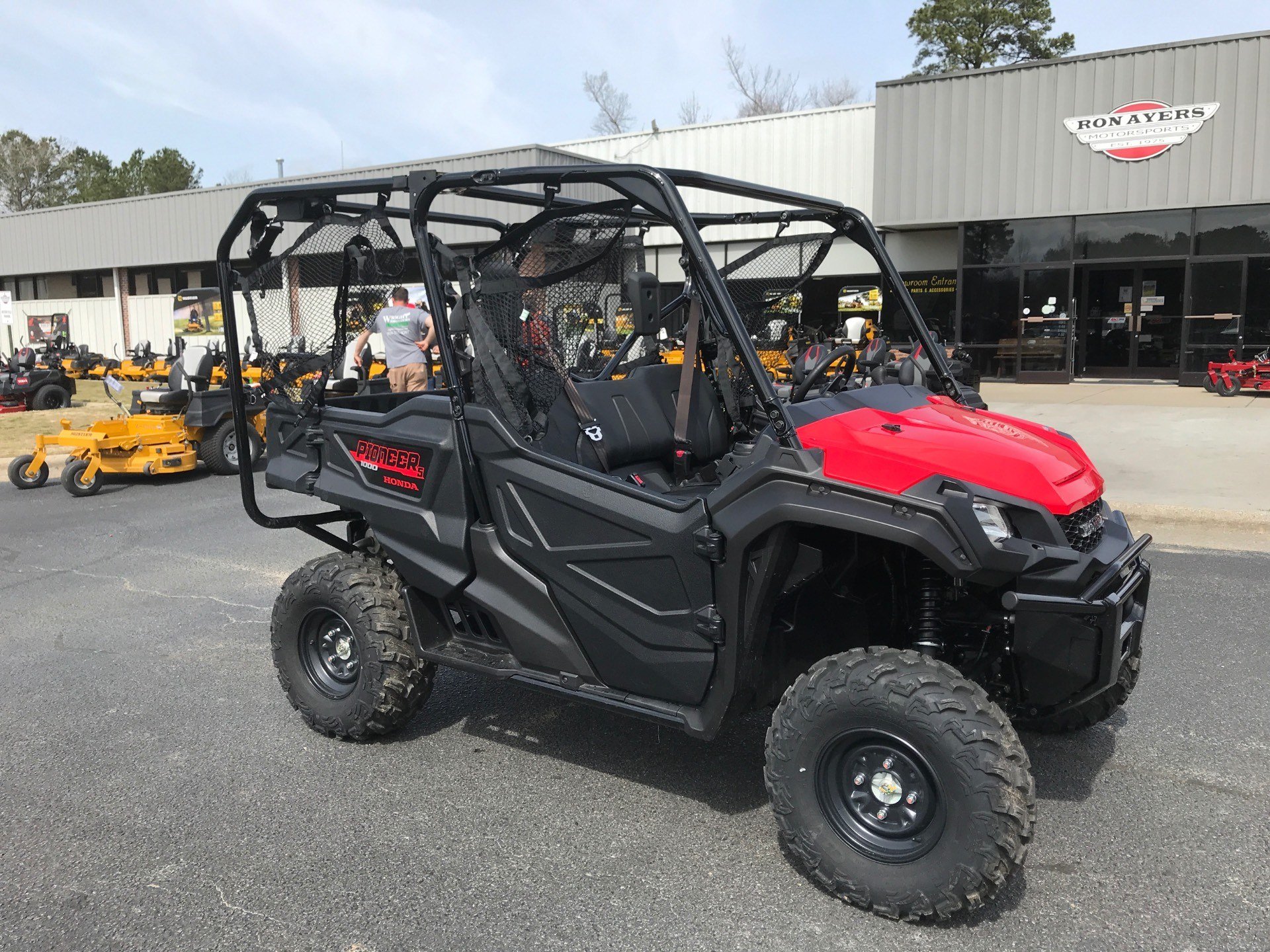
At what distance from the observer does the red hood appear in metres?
2.86

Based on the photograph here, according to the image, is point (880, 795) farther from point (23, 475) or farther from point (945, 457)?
point (23, 475)

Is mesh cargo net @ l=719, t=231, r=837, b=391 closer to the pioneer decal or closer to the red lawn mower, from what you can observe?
the pioneer decal

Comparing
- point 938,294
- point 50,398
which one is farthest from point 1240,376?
point 50,398

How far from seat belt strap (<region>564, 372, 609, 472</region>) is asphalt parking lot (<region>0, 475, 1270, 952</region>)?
114 cm

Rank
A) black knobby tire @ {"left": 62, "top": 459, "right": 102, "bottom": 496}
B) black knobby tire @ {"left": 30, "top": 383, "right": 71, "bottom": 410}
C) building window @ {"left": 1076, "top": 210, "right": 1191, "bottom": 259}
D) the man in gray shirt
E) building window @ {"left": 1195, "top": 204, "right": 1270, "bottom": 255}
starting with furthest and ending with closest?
1. black knobby tire @ {"left": 30, "top": 383, "right": 71, "bottom": 410}
2. building window @ {"left": 1076, "top": 210, "right": 1191, "bottom": 259}
3. building window @ {"left": 1195, "top": 204, "right": 1270, "bottom": 255}
4. black knobby tire @ {"left": 62, "top": 459, "right": 102, "bottom": 496}
5. the man in gray shirt

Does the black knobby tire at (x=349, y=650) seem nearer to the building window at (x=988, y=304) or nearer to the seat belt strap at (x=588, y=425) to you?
the seat belt strap at (x=588, y=425)

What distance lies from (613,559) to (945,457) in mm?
1058

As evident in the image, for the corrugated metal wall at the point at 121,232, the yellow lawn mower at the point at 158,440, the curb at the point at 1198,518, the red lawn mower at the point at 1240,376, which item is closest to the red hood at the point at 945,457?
the curb at the point at 1198,518

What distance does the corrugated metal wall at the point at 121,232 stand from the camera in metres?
29.3

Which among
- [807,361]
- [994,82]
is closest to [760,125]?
[994,82]

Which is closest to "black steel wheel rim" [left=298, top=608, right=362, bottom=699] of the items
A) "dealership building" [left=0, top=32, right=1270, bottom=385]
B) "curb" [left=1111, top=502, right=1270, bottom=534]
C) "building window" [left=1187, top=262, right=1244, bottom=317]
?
"curb" [left=1111, top=502, right=1270, bottom=534]

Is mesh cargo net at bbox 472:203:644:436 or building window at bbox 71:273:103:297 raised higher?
building window at bbox 71:273:103:297

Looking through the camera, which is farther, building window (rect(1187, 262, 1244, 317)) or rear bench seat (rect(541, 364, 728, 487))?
building window (rect(1187, 262, 1244, 317))

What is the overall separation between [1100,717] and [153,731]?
12.1 feet
